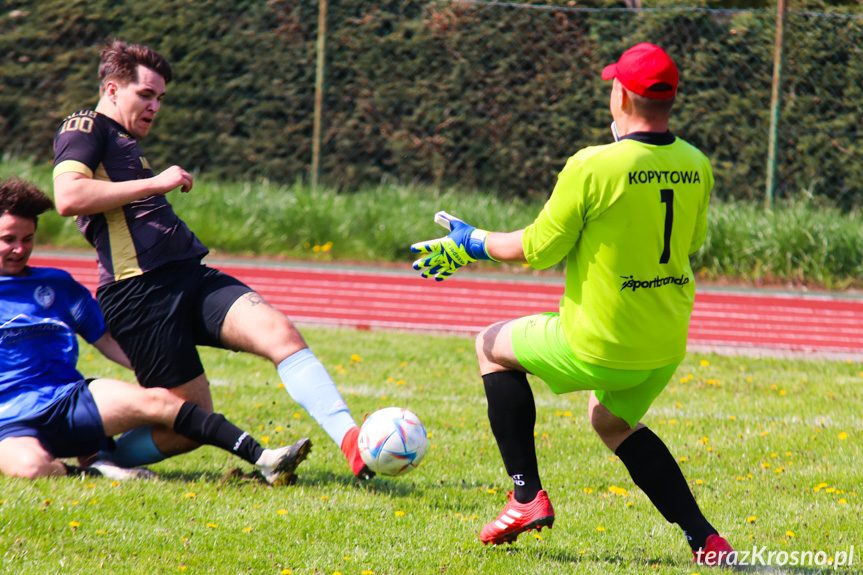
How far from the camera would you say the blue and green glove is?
10.4 ft

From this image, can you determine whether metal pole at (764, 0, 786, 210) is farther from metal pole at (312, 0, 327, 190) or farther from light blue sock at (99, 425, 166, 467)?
light blue sock at (99, 425, 166, 467)

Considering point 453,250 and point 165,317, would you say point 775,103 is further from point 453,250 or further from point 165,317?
point 165,317

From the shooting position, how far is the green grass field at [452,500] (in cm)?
319

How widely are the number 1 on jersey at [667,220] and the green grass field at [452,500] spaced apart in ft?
3.69

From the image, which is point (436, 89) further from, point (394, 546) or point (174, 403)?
point (394, 546)

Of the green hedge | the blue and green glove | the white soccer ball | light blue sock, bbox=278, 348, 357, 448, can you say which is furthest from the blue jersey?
the green hedge

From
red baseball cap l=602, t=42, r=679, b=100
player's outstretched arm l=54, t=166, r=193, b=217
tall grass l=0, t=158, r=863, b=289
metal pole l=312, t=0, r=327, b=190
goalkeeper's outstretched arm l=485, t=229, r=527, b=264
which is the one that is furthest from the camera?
metal pole l=312, t=0, r=327, b=190

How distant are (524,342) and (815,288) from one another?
7.94 meters

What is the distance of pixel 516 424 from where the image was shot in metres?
3.27

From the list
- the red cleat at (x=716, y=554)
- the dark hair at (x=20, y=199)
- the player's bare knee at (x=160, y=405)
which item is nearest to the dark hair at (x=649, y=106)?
the red cleat at (x=716, y=554)

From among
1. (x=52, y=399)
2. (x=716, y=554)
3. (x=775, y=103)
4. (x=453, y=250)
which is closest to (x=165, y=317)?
(x=52, y=399)

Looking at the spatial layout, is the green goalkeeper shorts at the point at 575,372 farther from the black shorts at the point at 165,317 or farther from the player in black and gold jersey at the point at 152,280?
the black shorts at the point at 165,317

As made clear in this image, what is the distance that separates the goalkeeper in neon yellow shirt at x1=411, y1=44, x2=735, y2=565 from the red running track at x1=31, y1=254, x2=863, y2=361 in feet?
15.1

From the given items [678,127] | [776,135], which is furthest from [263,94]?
[776,135]
